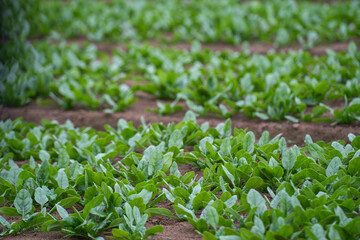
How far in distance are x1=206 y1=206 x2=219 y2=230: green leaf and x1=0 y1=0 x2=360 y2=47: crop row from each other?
12.1ft

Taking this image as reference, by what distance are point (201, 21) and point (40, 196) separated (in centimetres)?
487

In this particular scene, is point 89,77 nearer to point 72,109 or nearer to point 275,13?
point 72,109

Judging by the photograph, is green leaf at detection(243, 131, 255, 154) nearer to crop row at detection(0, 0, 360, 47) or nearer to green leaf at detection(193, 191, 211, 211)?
green leaf at detection(193, 191, 211, 211)

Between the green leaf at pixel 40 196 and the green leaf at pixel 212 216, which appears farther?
the green leaf at pixel 40 196

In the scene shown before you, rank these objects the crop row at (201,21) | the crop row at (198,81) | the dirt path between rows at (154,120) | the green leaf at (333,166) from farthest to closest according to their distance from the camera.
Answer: the crop row at (201,21) < the crop row at (198,81) < the dirt path between rows at (154,120) < the green leaf at (333,166)

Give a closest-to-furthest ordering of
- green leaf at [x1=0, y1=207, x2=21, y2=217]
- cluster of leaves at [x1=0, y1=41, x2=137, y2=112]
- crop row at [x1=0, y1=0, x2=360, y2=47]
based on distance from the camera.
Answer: green leaf at [x1=0, y1=207, x2=21, y2=217], cluster of leaves at [x1=0, y1=41, x2=137, y2=112], crop row at [x1=0, y1=0, x2=360, y2=47]

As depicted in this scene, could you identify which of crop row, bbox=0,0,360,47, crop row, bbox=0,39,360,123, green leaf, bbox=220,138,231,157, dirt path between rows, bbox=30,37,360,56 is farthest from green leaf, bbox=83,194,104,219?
dirt path between rows, bbox=30,37,360,56

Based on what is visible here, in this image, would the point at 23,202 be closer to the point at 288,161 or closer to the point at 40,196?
the point at 40,196

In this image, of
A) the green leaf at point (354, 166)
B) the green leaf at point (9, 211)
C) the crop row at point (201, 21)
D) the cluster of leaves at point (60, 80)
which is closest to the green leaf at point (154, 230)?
the green leaf at point (9, 211)

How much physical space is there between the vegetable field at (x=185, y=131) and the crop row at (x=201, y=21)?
0.04 m

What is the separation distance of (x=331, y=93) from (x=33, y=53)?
10.8ft

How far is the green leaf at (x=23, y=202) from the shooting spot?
2111mm

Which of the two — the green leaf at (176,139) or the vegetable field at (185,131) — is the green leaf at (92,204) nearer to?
the vegetable field at (185,131)

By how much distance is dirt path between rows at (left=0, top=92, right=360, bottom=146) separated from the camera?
2.98 meters
